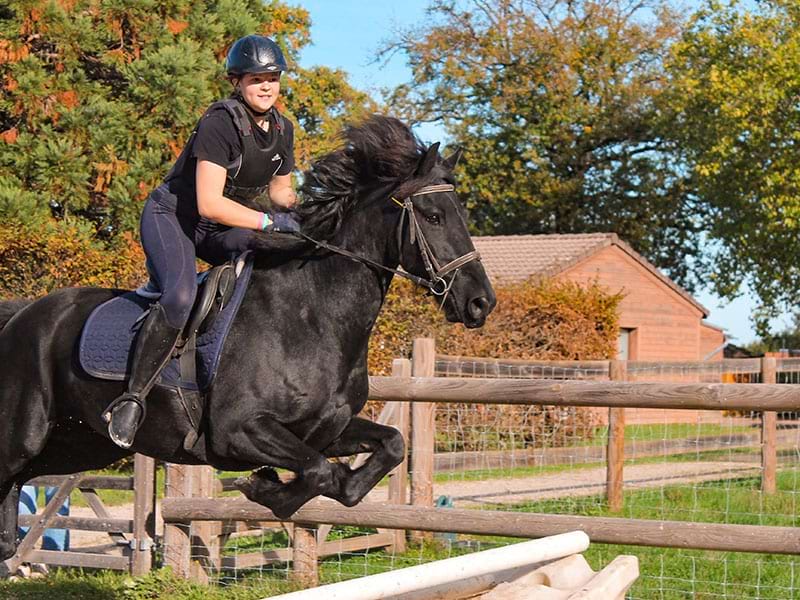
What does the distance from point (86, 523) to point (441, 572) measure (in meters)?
5.71

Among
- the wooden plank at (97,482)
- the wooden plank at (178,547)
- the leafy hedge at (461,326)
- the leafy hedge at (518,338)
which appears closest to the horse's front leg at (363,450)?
the wooden plank at (178,547)

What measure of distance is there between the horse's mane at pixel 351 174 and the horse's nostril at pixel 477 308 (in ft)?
2.36

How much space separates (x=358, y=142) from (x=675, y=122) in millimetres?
35586

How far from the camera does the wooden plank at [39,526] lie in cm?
870

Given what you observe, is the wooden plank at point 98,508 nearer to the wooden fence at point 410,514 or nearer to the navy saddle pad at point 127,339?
the wooden fence at point 410,514

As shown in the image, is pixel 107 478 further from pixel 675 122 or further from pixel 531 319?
pixel 675 122

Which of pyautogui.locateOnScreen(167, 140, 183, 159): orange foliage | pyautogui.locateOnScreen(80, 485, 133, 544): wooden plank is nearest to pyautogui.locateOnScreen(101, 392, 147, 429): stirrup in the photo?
pyautogui.locateOnScreen(80, 485, 133, 544): wooden plank

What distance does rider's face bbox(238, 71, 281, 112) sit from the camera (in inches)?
211

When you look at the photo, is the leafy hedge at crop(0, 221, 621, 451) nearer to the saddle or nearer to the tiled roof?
the saddle

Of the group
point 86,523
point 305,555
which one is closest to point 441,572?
point 305,555

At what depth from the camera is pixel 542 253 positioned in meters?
32.6

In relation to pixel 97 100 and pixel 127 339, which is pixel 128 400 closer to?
pixel 127 339

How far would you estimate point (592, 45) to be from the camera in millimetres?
42656

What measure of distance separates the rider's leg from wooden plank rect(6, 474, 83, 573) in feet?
12.0
